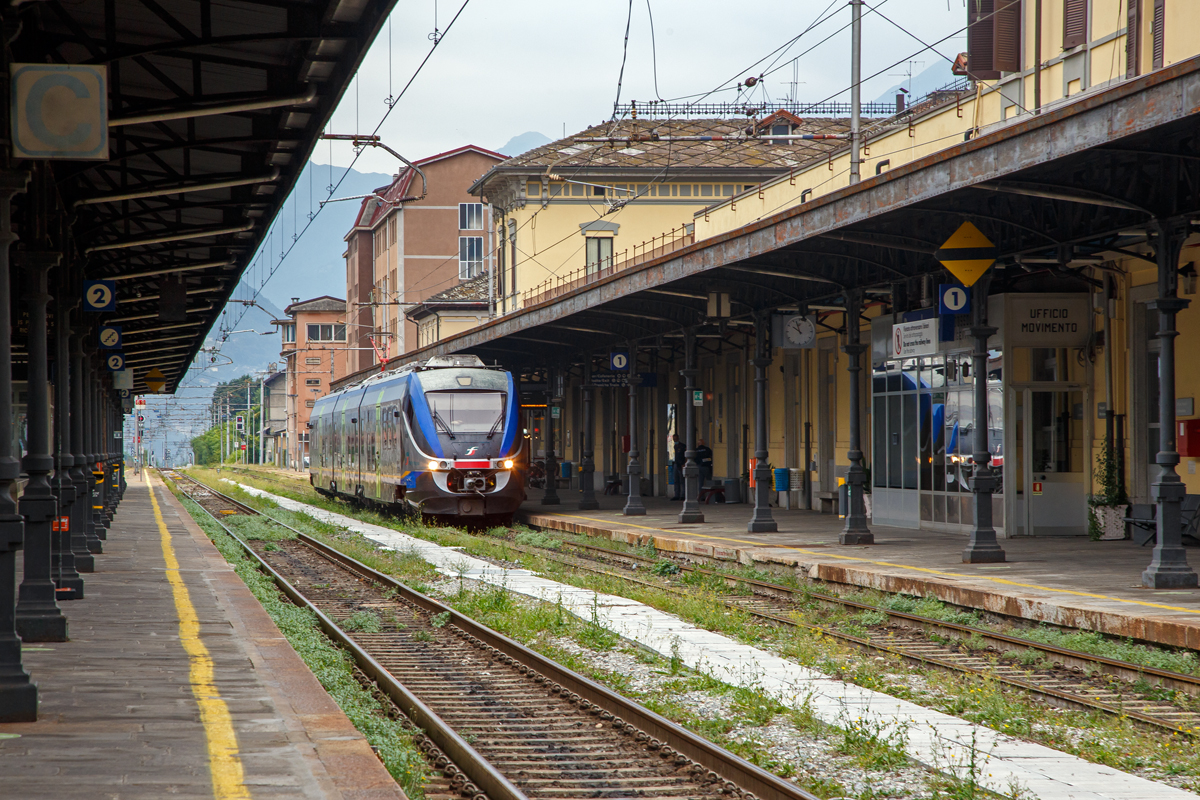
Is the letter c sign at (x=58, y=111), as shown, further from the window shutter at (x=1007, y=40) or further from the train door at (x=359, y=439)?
the train door at (x=359, y=439)

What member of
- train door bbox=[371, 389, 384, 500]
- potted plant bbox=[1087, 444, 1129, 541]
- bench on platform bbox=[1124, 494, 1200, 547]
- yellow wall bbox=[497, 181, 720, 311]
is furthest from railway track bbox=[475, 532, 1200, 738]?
yellow wall bbox=[497, 181, 720, 311]

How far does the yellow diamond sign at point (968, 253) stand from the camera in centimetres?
1476

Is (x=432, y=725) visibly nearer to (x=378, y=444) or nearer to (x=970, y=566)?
(x=970, y=566)

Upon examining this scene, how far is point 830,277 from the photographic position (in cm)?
1845

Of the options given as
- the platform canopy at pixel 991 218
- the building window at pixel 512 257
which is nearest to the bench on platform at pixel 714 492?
the platform canopy at pixel 991 218

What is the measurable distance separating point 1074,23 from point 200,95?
13.9 metres

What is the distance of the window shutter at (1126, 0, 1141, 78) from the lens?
58.1ft

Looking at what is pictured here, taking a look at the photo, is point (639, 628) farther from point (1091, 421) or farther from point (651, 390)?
point (651, 390)

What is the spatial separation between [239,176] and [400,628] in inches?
186

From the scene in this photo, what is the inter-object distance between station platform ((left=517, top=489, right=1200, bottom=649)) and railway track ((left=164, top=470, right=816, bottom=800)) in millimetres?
4649

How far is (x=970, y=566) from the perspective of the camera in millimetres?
14758

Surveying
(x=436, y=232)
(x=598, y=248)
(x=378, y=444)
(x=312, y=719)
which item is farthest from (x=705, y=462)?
(x=436, y=232)

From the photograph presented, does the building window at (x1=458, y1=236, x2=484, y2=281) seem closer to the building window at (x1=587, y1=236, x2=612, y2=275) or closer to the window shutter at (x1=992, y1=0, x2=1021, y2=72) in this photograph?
the building window at (x1=587, y1=236, x2=612, y2=275)

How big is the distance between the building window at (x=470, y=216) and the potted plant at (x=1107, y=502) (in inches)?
2367
